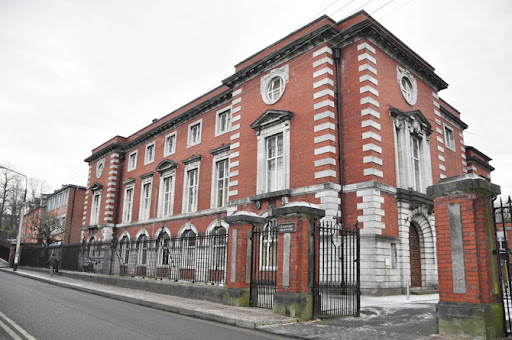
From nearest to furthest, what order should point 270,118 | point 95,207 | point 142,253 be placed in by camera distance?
point 142,253 → point 270,118 → point 95,207

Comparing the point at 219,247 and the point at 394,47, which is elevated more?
the point at 394,47

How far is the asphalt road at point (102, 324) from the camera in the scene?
278 inches

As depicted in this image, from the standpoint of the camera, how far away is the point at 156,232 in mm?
29594

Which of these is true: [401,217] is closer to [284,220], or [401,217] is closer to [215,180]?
[284,220]

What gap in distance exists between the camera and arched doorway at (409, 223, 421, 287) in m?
18.2

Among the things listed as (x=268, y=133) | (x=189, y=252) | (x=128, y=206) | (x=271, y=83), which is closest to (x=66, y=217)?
(x=128, y=206)

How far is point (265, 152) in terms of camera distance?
20828 millimetres

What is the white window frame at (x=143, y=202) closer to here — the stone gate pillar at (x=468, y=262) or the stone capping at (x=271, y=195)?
the stone capping at (x=271, y=195)

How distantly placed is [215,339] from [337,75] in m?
14.9

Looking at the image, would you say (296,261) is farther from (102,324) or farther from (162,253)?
(162,253)

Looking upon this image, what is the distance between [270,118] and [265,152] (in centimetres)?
180

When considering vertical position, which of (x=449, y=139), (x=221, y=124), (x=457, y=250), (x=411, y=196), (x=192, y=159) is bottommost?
(x=457, y=250)

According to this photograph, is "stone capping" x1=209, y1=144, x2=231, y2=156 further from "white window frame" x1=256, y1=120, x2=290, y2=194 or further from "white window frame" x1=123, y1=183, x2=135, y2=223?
"white window frame" x1=123, y1=183, x2=135, y2=223

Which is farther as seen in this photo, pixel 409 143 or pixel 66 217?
pixel 66 217
